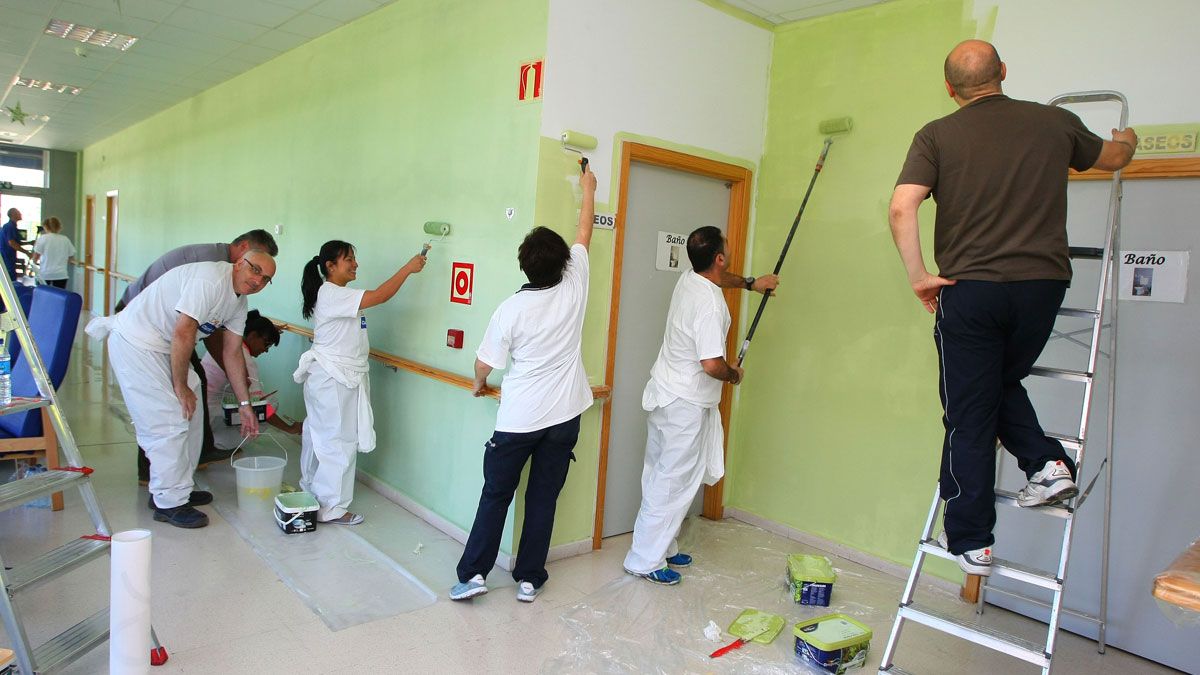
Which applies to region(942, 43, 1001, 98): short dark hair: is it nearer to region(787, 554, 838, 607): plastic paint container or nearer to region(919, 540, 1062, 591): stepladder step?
region(919, 540, 1062, 591): stepladder step

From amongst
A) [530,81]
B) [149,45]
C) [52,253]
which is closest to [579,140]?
[530,81]

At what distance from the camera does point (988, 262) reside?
2.09 meters

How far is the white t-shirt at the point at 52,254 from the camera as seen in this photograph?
960 centimetres

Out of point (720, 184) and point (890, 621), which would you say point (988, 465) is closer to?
point (890, 621)

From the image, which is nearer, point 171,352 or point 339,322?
point 171,352

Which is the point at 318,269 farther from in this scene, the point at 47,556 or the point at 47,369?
the point at 47,556

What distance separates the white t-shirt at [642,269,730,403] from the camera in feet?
10.4

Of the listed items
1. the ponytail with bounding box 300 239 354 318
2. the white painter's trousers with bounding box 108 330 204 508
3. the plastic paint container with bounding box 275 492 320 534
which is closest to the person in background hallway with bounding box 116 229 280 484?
the ponytail with bounding box 300 239 354 318

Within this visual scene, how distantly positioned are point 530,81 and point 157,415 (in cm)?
243

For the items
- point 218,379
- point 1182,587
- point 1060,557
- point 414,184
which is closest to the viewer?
point 1182,587

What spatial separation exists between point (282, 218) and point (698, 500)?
3.85 m

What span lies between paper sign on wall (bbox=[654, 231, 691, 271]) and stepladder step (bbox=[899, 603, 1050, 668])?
7.04ft

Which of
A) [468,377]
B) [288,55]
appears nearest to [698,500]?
[468,377]

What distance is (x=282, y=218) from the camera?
559cm
